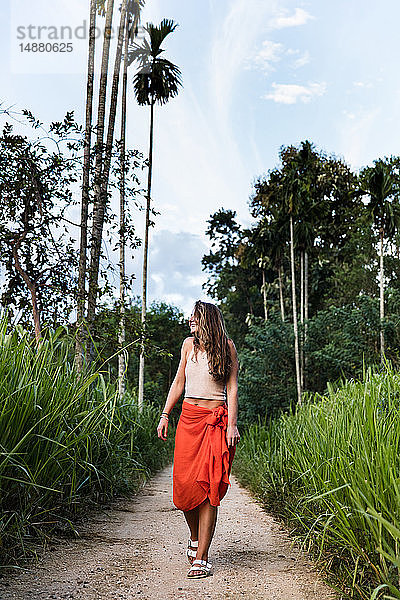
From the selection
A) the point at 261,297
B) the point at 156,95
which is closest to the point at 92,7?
the point at 156,95

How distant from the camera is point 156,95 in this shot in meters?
25.5

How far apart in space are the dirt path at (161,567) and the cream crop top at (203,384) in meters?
1.08

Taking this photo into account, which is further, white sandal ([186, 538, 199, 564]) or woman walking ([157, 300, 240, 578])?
white sandal ([186, 538, 199, 564])

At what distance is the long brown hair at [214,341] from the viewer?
13.1 feet

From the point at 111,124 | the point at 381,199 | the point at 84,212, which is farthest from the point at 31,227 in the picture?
the point at 381,199

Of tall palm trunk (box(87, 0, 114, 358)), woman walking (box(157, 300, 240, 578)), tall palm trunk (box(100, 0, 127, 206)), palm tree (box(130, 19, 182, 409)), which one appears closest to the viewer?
woman walking (box(157, 300, 240, 578))

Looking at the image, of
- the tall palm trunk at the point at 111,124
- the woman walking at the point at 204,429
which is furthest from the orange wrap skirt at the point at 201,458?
the tall palm trunk at the point at 111,124

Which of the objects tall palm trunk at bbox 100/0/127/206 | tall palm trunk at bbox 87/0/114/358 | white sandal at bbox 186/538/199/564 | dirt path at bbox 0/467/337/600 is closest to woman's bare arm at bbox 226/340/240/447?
white sandal at bbox 186/538/199/564

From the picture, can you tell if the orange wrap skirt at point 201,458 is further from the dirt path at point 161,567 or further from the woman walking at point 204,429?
the dirt path at point 161,567

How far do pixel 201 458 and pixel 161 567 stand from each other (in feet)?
2.37

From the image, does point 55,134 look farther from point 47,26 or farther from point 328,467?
point 328,467

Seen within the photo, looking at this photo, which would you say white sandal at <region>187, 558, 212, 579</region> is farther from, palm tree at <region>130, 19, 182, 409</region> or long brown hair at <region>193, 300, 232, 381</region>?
palm tree at <region>130, 19, 182, 409</region>

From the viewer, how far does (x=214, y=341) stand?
13.3 feet

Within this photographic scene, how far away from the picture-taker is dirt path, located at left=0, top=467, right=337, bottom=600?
3205 millimetres
